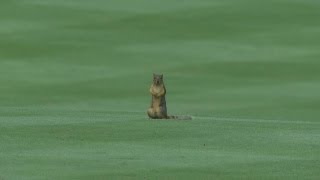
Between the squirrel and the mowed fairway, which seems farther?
the squirrel

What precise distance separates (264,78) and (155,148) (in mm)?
10791

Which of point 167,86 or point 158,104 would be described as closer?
point 158,104

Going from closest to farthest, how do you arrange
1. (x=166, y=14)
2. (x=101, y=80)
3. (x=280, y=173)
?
(x=280, y=173) → (x=101, y=80) → (x=166, y=14)

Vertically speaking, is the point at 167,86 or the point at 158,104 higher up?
the point at 167,86

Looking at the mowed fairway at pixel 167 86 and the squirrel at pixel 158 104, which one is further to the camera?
the squirrel at pixel 158 104

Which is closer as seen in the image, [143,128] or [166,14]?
[143,128]

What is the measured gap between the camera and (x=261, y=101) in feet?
65.2

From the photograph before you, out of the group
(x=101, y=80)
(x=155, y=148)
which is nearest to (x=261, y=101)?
(x=101, y=80)

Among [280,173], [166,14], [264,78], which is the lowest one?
[280,173]

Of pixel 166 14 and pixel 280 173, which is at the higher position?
pixel 166 14

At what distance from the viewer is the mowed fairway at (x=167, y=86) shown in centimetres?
1055

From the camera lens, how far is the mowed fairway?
1055 cm

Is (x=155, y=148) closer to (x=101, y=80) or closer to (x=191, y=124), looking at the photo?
(x=191, y=124)

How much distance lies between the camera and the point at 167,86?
70.8 ft
